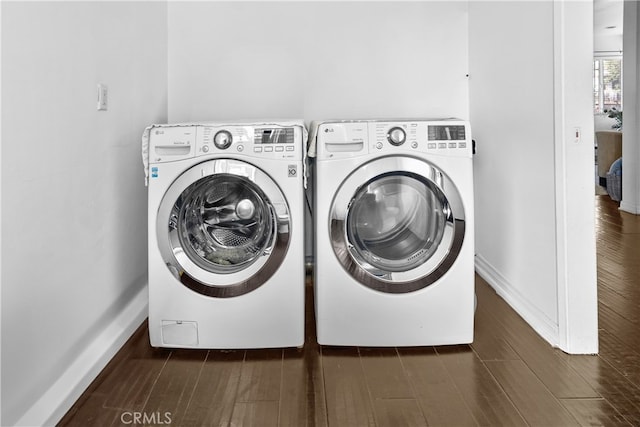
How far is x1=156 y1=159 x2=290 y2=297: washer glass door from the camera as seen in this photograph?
6.53 ft

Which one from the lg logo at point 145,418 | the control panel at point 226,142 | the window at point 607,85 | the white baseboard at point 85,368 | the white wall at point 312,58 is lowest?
the lg logo at point 145,418

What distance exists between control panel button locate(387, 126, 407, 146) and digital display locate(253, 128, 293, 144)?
0.37 m

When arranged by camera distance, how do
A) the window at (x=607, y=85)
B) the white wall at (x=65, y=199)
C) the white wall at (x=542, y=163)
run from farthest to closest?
the window at (x=607, y=85) < the white wall at (x=542, y=163) < the white wall at (x=65, y=199)

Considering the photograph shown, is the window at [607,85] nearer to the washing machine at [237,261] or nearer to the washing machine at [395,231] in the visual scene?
the washing machine at [395,231]

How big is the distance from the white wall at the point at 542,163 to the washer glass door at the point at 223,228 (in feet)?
3.31

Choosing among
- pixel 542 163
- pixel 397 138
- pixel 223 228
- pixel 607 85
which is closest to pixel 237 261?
pixel 223 228

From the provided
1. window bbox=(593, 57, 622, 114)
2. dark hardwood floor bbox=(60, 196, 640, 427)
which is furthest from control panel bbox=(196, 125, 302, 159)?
window bbox=(593, 57, 622, 114)

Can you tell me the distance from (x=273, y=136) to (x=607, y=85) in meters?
9.98

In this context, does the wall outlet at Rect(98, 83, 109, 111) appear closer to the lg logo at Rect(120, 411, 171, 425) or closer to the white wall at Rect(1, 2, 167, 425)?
the white wall at Rect(1, 2, 167, 425)

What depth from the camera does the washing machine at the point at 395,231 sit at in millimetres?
1991

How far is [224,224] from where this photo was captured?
2.07 metres

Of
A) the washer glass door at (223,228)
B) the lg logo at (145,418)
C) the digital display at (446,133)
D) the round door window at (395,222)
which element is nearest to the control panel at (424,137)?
the digital display at (446,133)

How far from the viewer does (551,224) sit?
6.57ft

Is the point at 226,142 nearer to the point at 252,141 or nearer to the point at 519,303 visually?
the point at 252,141
